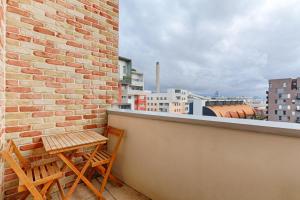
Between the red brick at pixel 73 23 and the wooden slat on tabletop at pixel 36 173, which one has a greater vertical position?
the red brick at pixel 73 23

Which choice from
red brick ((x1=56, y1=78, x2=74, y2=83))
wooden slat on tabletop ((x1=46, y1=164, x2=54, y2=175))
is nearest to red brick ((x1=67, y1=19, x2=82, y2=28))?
red brick ((x1=56, y1=78, x2=74, y2=83))

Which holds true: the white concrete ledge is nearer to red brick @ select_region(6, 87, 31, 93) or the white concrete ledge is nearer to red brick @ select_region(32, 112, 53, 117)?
red brick @ select_region(32, 112, 53, 117)

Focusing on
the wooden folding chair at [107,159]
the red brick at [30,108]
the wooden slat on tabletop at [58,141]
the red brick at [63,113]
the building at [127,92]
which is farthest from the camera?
the building at [127,92]

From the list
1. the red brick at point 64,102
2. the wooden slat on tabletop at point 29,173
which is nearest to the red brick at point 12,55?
the red brick at point 64,102

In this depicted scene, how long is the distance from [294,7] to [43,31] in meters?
3.39

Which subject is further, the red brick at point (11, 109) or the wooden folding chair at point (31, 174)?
the red brick at point (11, 109)

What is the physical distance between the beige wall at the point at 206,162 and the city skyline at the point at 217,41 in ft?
4.55

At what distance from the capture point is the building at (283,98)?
1514mm

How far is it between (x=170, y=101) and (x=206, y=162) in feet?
7.35

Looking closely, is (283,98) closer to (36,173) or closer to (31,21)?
(36,173)

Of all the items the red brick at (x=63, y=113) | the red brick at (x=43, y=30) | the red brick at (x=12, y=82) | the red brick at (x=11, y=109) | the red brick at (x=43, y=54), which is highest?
the red brick at (x=43, y=30)

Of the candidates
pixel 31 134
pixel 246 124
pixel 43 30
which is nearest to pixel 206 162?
pixel 246 124

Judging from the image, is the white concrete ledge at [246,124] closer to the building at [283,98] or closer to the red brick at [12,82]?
the building at [283,98]

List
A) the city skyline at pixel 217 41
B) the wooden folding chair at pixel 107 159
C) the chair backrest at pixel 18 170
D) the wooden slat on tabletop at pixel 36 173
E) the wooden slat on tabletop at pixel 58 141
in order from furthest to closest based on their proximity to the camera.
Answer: the city skyline at pixel 217 41 → the wooden folding chair at pixel 107 159 → the wooden slat on tabletop at pixel 58 141 → the wooden slat on tabletop at pixel 36 173 → the chair backrest at pixel 18 170
